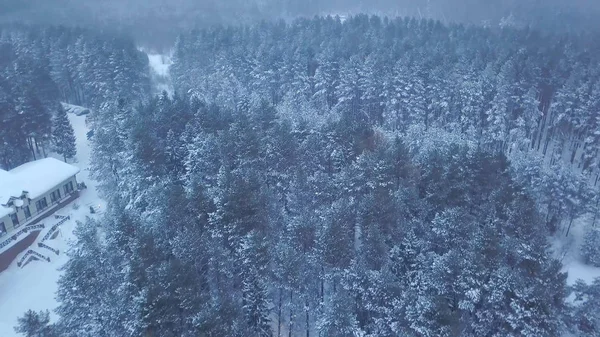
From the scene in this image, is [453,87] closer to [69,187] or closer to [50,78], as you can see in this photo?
[69,187]

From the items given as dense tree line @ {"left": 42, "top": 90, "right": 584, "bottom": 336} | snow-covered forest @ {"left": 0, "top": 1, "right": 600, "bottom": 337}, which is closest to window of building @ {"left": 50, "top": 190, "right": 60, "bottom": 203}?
snow-covered forest @ {"left": 0, "top": 1, "right": 600, "bottom": 337}

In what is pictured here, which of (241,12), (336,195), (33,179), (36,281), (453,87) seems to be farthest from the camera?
(241,12)

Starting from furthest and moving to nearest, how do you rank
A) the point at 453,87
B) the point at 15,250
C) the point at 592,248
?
1. the point at 453,87
2. the point at 15,250
3. the point at 592,248

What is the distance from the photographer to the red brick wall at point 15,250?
140 ft

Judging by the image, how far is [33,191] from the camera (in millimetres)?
47750

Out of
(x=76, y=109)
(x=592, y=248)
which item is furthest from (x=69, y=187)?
(x=592, y=248)

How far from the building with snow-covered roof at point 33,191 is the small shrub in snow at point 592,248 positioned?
5128 centimetres

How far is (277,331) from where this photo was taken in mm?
32906

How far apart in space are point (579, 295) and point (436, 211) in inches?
412

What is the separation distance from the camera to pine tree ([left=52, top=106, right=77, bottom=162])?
56.7 meters

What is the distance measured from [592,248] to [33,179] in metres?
54.0

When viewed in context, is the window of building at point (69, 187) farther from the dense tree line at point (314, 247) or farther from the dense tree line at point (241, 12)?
the dense tree line at point (241, 12)

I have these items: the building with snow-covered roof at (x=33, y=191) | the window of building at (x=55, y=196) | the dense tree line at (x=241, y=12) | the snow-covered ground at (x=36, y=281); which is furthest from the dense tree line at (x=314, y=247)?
the dense tree line at (x=241, y=12)

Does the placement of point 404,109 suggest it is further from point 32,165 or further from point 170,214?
point 32,165
